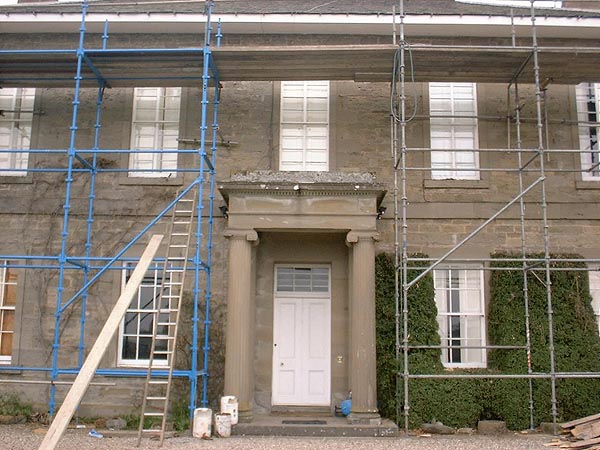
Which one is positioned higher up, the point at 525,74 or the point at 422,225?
the point at 525,74

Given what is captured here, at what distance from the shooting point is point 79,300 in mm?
11297

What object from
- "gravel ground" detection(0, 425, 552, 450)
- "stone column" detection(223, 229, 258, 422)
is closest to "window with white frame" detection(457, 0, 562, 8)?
"stone column" detection(223, 229, 258, 422)

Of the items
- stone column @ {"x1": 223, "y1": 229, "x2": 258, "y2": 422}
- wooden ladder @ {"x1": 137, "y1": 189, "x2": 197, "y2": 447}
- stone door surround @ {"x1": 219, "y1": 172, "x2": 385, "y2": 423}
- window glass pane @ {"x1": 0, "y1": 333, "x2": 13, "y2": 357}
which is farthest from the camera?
window glass pane @ {"x1": 0, "y1": 333, "x2": 13, "y2": 357}

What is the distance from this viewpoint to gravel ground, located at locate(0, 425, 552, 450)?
8.54 meters

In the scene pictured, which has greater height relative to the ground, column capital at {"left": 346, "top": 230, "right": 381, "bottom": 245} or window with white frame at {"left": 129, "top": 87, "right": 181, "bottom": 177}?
window with white frame at {"left": 129, "top": 87, "right": 181, "bottom": 177}

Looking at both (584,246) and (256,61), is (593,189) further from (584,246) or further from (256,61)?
(256,61)

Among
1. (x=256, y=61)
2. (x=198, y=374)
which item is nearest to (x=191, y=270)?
(x=198, y=374)

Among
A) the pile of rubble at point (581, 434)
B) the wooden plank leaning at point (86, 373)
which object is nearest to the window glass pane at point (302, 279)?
the wooden plank leaning at point (86, 373)

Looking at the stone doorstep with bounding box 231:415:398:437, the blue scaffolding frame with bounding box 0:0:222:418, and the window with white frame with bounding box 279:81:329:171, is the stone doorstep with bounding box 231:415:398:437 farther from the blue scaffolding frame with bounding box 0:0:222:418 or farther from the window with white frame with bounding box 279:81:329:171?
the window with white frame with bounding box 279:81:329:171

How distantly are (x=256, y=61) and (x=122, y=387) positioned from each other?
236 inches

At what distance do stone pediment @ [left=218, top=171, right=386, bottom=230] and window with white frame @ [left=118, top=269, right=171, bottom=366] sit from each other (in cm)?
221

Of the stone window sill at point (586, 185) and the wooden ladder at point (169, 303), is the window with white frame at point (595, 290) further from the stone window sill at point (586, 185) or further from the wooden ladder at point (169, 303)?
the wooden ladder at point (169, 303)

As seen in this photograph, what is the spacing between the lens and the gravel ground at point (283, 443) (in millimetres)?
8539

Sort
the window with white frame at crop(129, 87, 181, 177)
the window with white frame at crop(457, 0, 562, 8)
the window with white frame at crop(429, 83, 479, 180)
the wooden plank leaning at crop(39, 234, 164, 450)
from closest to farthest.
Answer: the wooden plank leaning at crop(39, 234, 164, 450) → the window with white frame at crop(429, 83, 479, 180) → the window with white frame at crop(129, 87, 181, 177) → the window with white frame at crop(457, 0, 562, 8)
